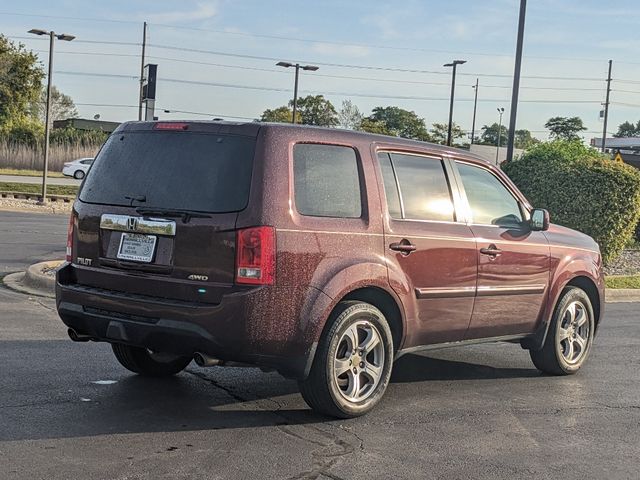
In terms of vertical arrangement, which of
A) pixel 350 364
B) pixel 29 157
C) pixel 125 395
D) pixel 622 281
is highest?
pixel 29 157

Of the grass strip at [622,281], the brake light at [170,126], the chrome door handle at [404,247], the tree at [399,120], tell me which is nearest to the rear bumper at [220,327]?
the chrome door handle at [404,247]

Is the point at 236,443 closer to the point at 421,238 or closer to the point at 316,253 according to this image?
the point at 316,253

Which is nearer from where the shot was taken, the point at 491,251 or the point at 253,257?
the point at 253,257

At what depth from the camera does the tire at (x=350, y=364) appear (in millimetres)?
5383

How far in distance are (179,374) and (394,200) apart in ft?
7.35

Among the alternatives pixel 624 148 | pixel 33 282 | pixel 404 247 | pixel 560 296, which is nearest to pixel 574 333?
pixel 560 296

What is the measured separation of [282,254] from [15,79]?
55335mm

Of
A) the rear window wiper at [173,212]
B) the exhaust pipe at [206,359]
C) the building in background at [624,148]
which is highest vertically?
the building in background at [624,148]

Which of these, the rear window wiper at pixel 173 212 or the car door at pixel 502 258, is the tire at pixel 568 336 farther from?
the rear window wiper at pixel 173 212

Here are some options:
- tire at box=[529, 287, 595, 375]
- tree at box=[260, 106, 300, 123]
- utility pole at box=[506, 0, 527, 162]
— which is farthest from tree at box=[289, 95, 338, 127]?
tire at box=[529, 287, 595, 375]

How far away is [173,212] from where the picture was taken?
206 inches

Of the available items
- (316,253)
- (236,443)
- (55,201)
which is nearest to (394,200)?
(316,253)

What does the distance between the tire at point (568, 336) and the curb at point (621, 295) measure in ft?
20.0

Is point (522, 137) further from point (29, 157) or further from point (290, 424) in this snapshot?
point (290, 424)
